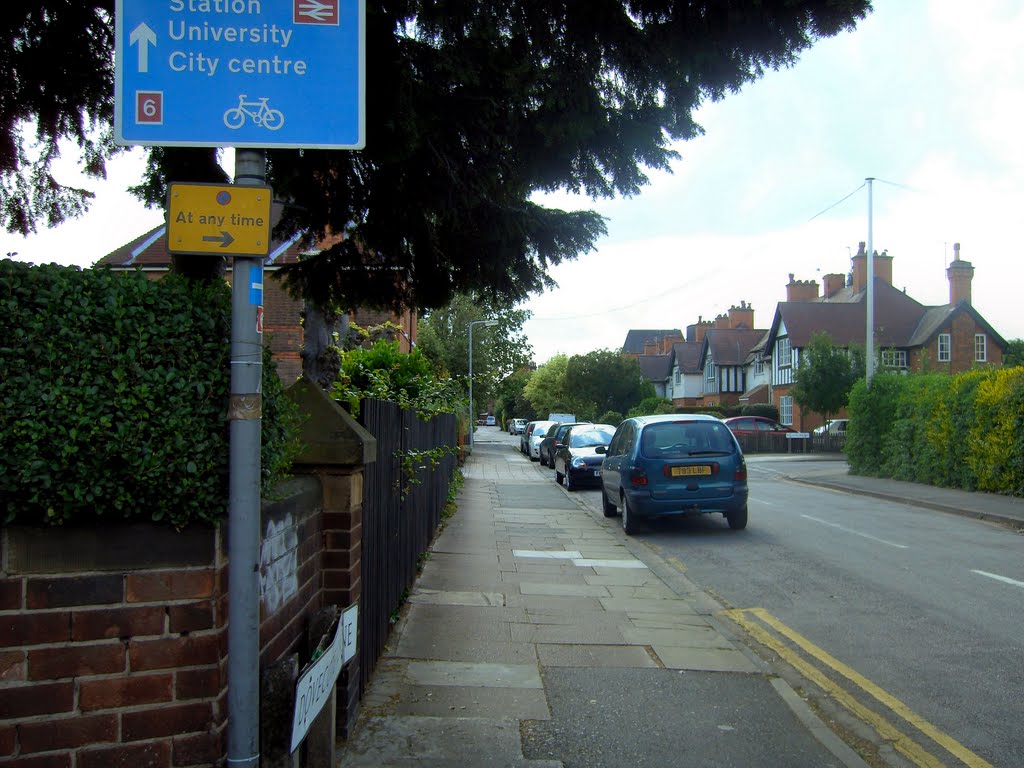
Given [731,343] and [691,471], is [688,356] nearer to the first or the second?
[731,343]

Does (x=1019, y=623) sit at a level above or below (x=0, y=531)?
below

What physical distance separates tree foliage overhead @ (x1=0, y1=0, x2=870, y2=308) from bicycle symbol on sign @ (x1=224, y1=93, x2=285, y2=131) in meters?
1.77

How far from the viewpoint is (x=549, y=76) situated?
473cm

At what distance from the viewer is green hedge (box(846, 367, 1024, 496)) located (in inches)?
667

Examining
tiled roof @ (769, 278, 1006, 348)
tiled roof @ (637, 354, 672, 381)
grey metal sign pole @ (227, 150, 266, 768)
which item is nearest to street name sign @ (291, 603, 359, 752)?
grey metal sign pole @ (227, 150, 266, 768)

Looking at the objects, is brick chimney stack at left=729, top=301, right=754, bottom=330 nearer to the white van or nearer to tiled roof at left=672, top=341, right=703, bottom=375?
tiled roof at left=672, top=341, right=703, bottom=375

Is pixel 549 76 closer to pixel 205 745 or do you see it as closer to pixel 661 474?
pixel 205 745

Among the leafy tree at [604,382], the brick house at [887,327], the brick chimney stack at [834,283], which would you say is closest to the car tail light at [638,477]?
the brick house at [887,327]

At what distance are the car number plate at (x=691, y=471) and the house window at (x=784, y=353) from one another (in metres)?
42.7

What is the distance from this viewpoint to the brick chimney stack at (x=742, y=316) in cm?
7250

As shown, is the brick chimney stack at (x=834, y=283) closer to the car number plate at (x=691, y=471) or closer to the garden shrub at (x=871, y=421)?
the garden shrub at (x=871, y=421)

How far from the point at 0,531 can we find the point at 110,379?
59 centimetres

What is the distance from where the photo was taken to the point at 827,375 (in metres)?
40.6

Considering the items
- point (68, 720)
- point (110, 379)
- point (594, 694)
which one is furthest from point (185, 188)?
point (594, 694)
